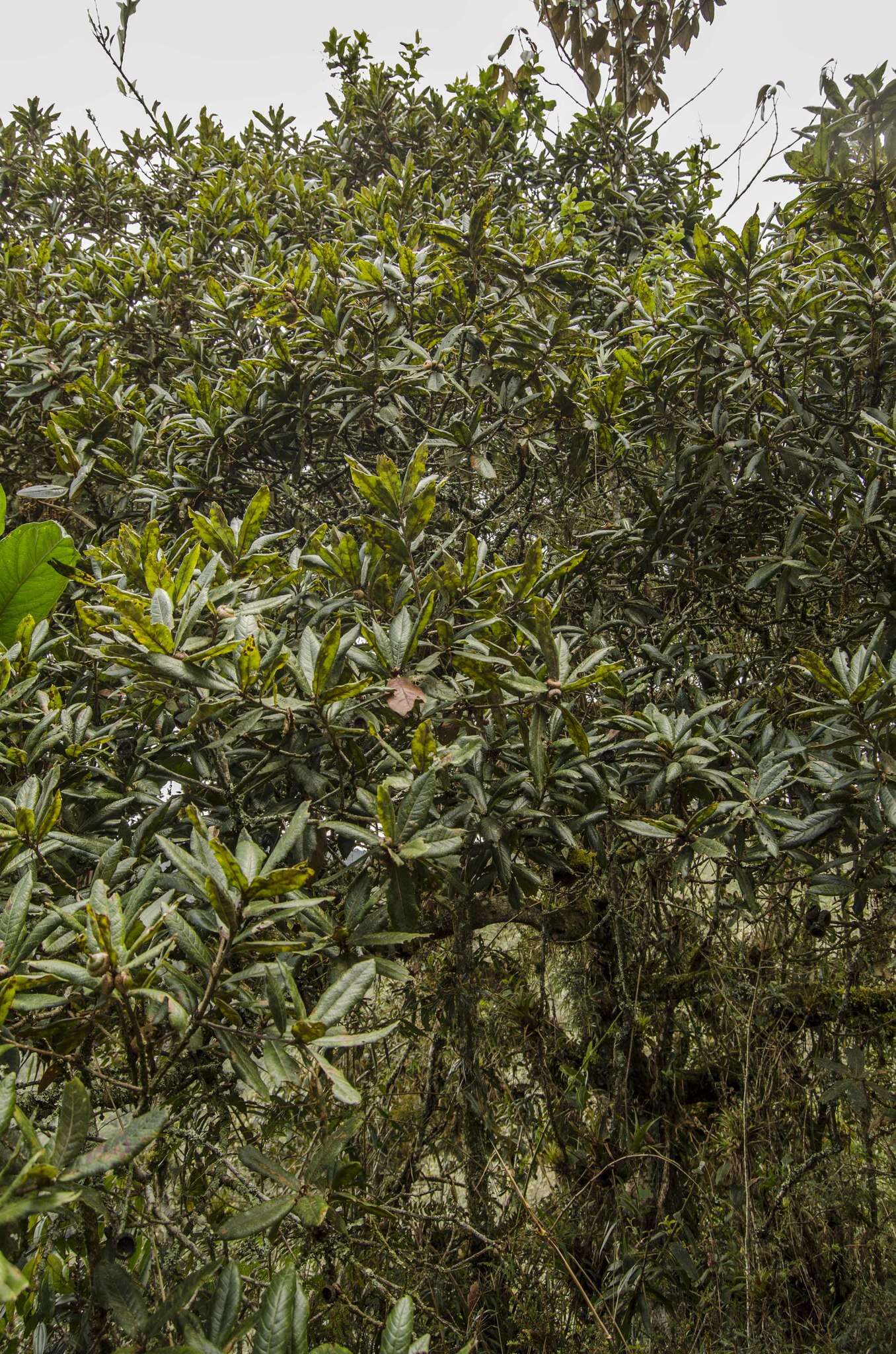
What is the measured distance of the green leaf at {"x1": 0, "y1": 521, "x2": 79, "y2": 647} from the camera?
1.97m

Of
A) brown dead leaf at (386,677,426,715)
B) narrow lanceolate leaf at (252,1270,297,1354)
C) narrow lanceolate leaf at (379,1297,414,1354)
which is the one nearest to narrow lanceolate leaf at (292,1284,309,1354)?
narrow lanceolate leaf at (252,1270,297,1354)

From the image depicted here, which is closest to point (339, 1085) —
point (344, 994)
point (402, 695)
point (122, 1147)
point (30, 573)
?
point (344, 994)

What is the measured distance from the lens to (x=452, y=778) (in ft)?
5.88

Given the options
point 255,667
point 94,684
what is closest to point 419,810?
point 255,667

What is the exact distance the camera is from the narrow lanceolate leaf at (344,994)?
130 centimetres

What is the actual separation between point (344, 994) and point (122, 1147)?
363 millimetres

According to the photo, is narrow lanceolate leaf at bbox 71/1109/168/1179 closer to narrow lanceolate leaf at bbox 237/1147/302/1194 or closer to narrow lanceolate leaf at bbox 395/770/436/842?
narrow lanceolate leaf at bbox 237/1147/302/1194

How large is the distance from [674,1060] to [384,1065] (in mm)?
1004

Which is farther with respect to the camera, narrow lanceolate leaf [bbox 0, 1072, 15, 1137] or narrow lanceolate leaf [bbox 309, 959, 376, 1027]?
narrow lanceolate leaf [bbox 309, 959, 376, 1027]

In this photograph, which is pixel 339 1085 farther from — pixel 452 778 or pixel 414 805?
pixel 452 778

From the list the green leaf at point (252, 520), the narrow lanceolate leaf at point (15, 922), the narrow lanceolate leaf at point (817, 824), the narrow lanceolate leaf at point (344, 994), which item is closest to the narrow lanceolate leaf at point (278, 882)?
the narrow lanceolate leaf at point (344, 994)

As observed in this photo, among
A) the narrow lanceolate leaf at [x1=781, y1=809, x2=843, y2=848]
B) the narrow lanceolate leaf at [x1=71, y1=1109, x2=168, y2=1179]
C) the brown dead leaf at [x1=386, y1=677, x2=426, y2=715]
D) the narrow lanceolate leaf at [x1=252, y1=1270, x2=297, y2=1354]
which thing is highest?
the brown dead leaf at [x1=386, y1=677, x2=426, y2=715]

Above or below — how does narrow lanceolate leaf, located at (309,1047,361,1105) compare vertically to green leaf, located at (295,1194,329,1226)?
above

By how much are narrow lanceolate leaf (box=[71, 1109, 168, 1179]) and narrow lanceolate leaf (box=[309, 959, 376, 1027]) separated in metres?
0.24
